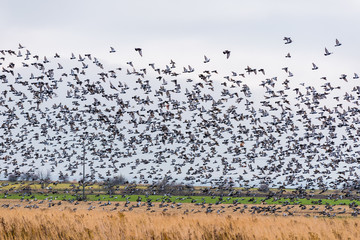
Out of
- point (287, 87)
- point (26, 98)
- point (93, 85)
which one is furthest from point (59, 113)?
point (287, 87)

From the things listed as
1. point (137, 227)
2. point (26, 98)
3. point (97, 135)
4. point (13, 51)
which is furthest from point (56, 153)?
point (137, 227)

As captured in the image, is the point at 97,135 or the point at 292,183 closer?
the point at 292,183

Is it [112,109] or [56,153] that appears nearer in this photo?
[112,109]

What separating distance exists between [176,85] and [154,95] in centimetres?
326

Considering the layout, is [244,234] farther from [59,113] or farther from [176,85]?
[59,113]

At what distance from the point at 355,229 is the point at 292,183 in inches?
2171

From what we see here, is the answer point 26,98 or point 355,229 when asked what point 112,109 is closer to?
point 26,98

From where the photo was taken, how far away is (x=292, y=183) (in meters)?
64.2

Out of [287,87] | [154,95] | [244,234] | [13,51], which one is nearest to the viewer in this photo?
[244,234]

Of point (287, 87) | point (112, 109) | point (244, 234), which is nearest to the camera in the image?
point (244, 234)

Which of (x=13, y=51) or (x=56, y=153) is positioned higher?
(x=13, y=51)

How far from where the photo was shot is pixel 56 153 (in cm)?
6981

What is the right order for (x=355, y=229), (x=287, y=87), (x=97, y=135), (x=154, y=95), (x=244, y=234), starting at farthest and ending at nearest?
(x=97, y=135)
(x=154, y=95)
(x=287, y=87)
(x=355, y=229)
(x=244, y=234)

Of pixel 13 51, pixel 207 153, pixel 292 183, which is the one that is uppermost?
pixel 13 51
